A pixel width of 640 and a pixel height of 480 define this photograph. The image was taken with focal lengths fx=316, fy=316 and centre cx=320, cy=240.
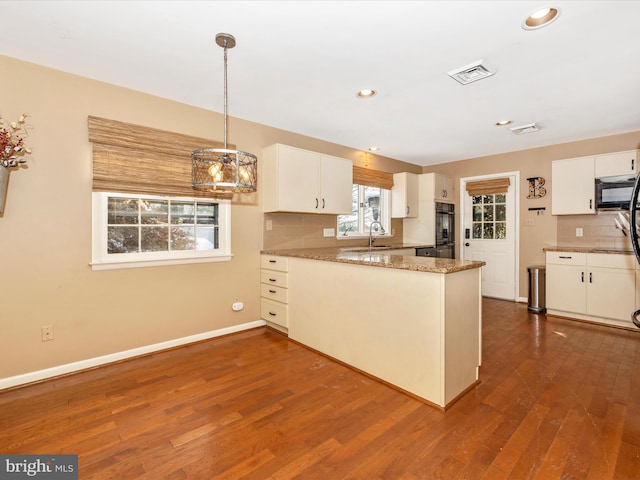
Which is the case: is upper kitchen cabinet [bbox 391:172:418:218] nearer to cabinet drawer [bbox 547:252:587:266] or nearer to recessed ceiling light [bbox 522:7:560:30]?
cabinet drawer [bbox 547:252:587:266]

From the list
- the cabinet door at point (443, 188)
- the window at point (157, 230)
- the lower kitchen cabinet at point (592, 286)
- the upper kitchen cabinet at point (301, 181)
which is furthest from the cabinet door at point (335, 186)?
the lower kitchen cabinet at point (592, 286)

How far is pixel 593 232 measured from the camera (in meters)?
4.23

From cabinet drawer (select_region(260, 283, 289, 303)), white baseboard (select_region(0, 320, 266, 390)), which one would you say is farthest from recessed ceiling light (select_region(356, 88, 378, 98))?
white baseboard (select_region(0, 320, 266, 390))

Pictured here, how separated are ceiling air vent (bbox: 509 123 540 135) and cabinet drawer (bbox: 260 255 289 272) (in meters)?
3.20

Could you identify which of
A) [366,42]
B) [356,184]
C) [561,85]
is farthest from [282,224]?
[561,85]

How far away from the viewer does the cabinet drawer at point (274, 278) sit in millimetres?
3406

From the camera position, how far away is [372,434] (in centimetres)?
182

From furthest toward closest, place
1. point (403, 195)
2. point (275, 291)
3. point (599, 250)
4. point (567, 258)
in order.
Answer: point (403, 195), point (567, 258), point (599, 250), point (275, 291)

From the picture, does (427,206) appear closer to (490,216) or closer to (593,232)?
(490,216)

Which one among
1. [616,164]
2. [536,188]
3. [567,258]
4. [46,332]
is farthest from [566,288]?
[46,332]

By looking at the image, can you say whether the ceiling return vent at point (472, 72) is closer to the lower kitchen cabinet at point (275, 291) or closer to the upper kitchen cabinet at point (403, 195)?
the lower kitchen cabinet at point (275, 291)

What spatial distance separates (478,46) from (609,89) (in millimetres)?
1619

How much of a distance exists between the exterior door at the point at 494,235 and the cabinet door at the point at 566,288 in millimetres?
772

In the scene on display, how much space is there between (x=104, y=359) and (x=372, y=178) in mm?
4010
